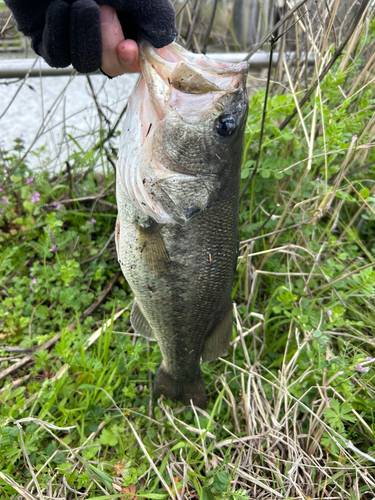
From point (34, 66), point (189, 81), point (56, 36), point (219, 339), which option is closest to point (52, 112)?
point (34, 66)

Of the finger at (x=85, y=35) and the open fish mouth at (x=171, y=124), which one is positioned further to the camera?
the open fish mouth at (x=171, y=124)

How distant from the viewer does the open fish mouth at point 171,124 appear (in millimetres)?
1214

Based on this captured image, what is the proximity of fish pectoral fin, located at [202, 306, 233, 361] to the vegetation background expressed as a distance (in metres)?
0.28

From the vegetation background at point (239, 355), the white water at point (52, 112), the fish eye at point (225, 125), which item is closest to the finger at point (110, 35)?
the fish eye at point (225, 125)

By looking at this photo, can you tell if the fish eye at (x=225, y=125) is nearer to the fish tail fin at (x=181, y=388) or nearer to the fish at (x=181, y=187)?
the fish at (x=181, y=187)

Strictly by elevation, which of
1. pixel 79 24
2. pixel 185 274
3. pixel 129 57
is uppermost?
pixel 79 24

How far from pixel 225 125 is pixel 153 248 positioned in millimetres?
585

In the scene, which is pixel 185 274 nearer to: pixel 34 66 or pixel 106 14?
pixel 106 14

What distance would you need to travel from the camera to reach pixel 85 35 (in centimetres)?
107

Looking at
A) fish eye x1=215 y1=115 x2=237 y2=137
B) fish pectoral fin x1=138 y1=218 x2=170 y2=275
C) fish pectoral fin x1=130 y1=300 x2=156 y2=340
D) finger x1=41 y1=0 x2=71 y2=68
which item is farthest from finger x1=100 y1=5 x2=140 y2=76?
fish pectoral fin x1=130 y1=300 x2=156 y2=340

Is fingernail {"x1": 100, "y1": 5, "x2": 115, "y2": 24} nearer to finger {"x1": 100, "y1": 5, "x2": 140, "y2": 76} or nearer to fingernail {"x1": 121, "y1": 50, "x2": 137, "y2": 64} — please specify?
finger {"x1": 100, "y1": 5, "x2": 140, "y2": 76}

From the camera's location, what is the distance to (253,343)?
2240mm

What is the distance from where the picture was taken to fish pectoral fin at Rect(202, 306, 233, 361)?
1.75 meters

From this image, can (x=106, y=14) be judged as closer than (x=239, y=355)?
Yes
